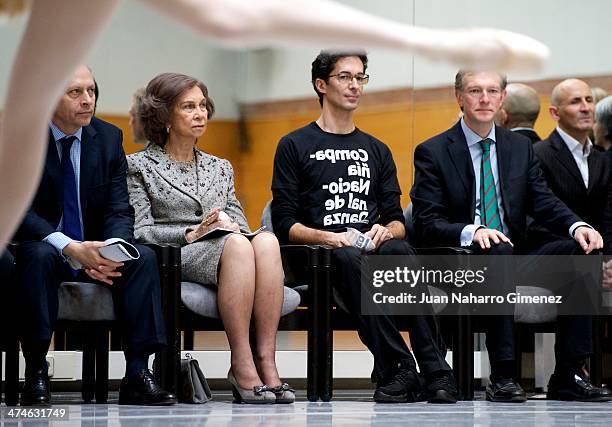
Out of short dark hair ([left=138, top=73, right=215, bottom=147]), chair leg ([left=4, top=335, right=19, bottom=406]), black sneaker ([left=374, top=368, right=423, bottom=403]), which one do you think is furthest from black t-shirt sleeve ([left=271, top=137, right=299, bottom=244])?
chair leg ([left=4, top=335, right=19, bottom=406])

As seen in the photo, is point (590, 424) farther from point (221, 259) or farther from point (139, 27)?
point (139, 27)

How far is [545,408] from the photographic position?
160 inches

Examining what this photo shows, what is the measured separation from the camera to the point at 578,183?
4.96 metres

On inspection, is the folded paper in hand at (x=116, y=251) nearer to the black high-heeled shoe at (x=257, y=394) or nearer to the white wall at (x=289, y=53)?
the black high-heeled shoe at (x=257, y=394)

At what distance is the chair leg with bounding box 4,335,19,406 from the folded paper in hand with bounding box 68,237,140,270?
1.11ft

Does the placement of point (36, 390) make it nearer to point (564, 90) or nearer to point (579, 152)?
point (579, 152)

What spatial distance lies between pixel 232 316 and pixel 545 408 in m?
1.20

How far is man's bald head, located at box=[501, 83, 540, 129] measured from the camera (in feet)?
18.4

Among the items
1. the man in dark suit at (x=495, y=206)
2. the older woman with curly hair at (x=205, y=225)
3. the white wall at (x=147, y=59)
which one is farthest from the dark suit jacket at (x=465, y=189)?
the white wall at (x=147, y=59)

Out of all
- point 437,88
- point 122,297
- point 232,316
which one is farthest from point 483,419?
point 437,88

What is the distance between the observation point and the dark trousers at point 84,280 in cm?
380

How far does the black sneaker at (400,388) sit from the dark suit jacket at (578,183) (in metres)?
1.20

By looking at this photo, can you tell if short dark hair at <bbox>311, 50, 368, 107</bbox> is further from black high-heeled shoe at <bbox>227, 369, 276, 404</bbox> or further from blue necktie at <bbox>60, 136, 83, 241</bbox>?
black high-heeled shoe at <bbox>227, 369, 276, 404</bbox>

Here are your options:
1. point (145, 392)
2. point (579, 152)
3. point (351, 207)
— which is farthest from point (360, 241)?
point (579, 152)
